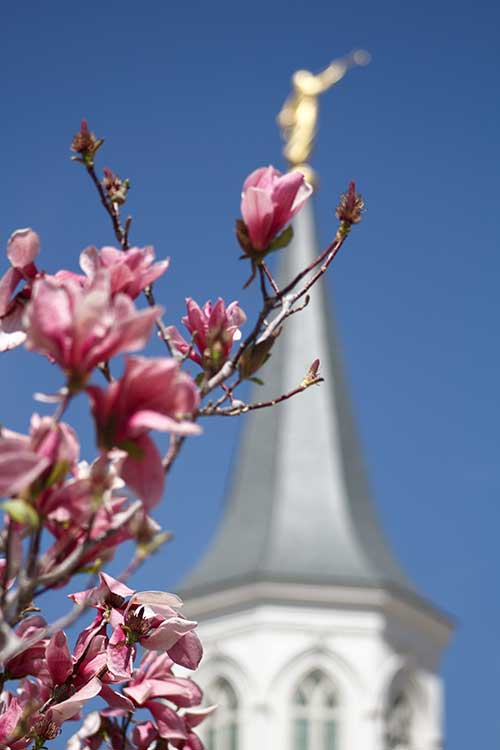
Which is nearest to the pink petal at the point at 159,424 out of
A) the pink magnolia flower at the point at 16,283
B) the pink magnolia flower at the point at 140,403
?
the pink magnolia flower at the point at 140,403

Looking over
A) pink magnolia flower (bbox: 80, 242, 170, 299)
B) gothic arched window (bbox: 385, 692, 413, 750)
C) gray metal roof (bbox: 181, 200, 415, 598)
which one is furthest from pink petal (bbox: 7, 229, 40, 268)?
gothic arched window (bbox: 385, 692, 413, 750)

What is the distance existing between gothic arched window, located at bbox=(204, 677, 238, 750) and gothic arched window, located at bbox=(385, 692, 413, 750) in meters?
2.77

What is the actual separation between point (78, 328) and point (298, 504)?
29.9 metres

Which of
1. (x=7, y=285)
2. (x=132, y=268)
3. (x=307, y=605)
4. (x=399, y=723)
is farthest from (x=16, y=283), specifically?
(x=399, y=723)

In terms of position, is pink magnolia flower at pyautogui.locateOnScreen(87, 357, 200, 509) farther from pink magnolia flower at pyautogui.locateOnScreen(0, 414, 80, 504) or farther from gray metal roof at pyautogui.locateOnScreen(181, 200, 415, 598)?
gray metal roof at pyautogui.locateOnScreen(181, 200, 415, 598)

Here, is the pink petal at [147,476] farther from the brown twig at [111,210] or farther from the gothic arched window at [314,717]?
the gothic arched window at [314,717]

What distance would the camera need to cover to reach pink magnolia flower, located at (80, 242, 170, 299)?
2.11 metres

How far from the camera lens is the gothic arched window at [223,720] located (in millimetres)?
30578

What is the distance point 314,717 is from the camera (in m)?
30.5

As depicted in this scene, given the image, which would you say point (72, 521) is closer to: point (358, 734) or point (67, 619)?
point (67, 619)

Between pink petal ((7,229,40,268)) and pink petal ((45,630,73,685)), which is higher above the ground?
pink petal ((7,229,40,268))

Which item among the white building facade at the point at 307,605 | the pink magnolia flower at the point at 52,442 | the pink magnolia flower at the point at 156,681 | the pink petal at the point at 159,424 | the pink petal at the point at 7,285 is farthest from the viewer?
the white building facade at the point at 307,605

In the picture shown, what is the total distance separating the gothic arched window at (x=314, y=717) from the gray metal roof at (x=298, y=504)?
1.86 m

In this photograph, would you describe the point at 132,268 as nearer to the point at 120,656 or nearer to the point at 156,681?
the point at 120,656
